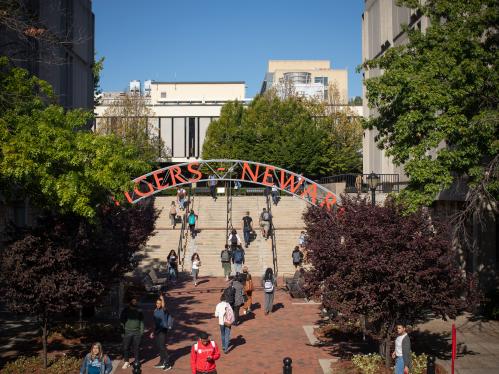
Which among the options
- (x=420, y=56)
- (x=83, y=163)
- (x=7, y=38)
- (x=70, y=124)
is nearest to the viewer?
(x=83, y=163)

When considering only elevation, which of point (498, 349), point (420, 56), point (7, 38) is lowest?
point (498, 349)

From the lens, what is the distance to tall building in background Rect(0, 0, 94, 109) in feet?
78.2

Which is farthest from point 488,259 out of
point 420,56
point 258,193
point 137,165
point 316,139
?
point 316,139

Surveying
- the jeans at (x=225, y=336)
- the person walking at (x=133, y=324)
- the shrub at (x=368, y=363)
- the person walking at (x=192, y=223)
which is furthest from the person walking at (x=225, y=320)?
the person walking at (x=192, y=223)

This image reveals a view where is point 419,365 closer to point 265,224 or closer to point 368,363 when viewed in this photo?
point 368,363

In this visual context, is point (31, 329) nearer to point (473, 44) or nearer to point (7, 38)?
point (7, 38)

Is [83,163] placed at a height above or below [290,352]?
above

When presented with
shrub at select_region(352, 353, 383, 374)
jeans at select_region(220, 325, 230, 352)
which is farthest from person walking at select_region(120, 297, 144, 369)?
shrub at select_region(352, 353, 383, 374)

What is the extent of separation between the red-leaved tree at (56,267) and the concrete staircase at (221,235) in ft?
47.3

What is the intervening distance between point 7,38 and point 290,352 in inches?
607

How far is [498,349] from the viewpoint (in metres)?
15.3

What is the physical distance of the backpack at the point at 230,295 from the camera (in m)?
16.5

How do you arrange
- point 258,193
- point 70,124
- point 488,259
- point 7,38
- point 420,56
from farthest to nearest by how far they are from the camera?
point 258,193 < point 7,38 < point 488,259 < point 420,56 < point 70,124

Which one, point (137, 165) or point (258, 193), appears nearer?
point (137, 165)
